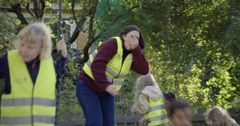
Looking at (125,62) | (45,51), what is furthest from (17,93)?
(125,62)

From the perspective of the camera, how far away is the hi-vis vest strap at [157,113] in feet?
18.1

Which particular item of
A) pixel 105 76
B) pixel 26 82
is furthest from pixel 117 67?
pixel 26 82

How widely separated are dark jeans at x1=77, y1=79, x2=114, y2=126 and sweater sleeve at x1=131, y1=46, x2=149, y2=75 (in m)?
0.42

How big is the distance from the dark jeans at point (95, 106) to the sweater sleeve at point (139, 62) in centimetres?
42

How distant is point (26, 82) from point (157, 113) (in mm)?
1908

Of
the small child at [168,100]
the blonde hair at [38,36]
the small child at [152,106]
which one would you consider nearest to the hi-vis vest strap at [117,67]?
the small child at [152,106]

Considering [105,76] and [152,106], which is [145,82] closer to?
[152,106]

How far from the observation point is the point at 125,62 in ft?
17.5

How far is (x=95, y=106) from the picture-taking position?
205 inches

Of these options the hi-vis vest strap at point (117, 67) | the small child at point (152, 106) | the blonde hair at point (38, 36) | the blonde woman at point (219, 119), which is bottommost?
the blonde woman at point (219, 119)

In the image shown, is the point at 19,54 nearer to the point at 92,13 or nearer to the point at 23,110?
the point at 23,110

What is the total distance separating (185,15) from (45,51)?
202 inches

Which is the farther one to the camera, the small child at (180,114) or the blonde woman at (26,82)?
the small child at (180,114)

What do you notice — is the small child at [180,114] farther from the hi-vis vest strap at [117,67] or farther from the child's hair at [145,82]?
the hi-vis vest strap at [117,67]
